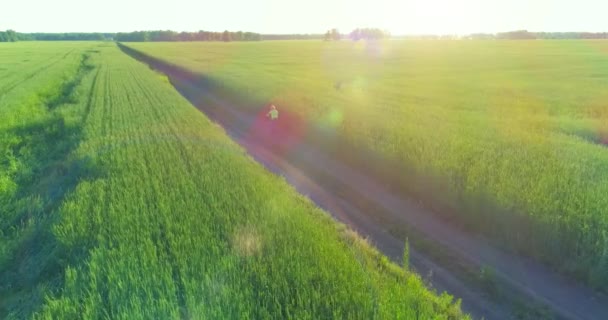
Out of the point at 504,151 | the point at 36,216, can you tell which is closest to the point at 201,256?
the point at 36,216

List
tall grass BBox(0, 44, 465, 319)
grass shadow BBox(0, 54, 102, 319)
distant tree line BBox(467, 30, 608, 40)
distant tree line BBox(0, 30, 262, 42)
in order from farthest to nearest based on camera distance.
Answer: distant tree line BBox(0, 30, 262, 42) → distant tree line BBox(467, 30, 608, 40) → grass shadow BBox(0, 54, 102, 319) → tall grass BBox(0, 44, 465, 319)

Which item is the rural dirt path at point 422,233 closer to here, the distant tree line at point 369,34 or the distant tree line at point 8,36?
the distant tree line at point 369,34

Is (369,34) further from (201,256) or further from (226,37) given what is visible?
(201,256)

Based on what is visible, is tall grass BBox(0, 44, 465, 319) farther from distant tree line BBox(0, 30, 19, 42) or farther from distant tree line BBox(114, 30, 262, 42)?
distant tree line BBox(0, 30, 19, 42)

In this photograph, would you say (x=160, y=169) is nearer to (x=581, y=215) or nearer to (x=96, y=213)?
(x=96, y=213)

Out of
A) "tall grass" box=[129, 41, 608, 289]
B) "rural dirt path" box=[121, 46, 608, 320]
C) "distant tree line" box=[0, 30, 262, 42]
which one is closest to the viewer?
"rural dirt path" box=[121, 46, 608, 320]

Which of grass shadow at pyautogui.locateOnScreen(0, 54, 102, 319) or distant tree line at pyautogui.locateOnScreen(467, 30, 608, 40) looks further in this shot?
distant tree line at pyautogui.locateOnScreen(467, 30, 608, 40)

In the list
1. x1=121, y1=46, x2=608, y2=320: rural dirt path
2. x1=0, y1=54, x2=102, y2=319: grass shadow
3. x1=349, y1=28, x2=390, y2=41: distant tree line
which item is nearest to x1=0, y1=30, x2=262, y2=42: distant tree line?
x1=349, y1=28, x2=390, y2=41: distant tree line
